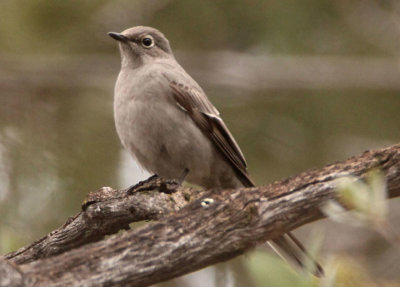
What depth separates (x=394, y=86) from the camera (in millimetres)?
7617

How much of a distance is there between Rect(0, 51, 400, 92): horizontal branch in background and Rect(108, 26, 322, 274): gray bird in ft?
4.91

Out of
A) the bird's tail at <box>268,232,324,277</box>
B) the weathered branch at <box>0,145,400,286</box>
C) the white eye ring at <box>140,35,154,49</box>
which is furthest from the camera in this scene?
the white eye ring at <box>140,35,154,49</box>

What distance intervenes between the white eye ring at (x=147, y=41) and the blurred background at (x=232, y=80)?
0.99m

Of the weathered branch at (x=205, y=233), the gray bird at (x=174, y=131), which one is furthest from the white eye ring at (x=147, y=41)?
the weathered branch at (x=205, y=233)

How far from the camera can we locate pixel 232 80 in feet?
25.7

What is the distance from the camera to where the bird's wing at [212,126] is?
5831 millimetres

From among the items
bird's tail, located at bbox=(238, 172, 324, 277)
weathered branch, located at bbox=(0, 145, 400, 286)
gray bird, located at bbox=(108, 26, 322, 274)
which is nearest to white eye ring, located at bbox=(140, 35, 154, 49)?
gray bird, located at bbox=(108, 26, 322, 274)

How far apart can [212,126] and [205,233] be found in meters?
2.72

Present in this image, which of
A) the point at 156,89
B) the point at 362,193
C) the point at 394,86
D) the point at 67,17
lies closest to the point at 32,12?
the point at 67,17

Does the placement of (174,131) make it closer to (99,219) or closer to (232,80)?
(99,219)

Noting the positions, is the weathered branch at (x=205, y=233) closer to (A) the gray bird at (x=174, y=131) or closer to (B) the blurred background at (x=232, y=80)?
(A) the gray bird at (x=174, y=131)

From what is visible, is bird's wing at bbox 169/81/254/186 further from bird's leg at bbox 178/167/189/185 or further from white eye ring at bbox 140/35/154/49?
white eye ring at bbox 140/35/154/49

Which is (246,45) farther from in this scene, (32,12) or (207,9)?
(32,12)

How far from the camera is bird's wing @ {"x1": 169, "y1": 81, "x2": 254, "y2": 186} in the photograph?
5.83 meters
